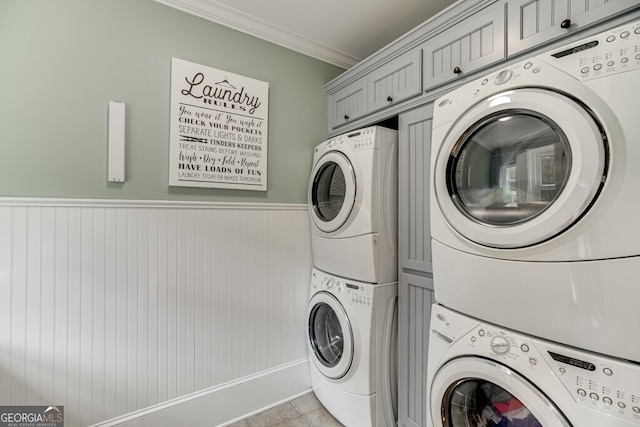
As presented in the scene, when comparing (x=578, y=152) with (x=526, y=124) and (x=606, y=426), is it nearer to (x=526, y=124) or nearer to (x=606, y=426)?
(x=526, y=124)

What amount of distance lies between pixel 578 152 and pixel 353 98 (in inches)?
56.2

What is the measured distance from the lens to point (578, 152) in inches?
31.5

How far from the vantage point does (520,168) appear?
0.98 m

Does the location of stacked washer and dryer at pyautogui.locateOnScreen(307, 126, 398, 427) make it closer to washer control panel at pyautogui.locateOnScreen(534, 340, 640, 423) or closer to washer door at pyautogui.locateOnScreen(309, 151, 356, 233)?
washer door at pyautogui.locateOnScreen(309, 151, 356, 233)

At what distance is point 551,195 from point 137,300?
1.93 m

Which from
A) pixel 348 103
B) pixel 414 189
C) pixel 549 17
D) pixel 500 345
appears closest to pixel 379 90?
pixel 348 103

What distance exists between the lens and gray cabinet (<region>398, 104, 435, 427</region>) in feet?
4.78

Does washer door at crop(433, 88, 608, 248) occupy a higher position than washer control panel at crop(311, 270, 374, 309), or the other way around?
washer door at crop(433, 88, 608, 248)

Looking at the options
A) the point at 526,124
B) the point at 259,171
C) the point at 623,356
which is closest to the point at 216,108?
the point at 259,171

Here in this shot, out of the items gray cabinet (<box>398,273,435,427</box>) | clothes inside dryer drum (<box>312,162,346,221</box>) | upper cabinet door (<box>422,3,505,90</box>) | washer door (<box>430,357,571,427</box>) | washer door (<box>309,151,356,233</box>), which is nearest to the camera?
washer door (<box>430,357,571,427</box>)

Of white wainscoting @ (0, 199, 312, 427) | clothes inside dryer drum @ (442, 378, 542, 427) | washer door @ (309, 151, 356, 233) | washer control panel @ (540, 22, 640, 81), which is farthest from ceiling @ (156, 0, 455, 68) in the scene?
clothes inside dryer drum @ (442, 378, 542, 427)

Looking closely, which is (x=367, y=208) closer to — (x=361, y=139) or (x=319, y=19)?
(x=361, y=139)

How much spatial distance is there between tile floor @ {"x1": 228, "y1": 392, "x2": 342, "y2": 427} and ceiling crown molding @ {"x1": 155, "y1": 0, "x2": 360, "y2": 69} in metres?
2.53

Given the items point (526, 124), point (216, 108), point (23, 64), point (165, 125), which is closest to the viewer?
point (526, 124)
